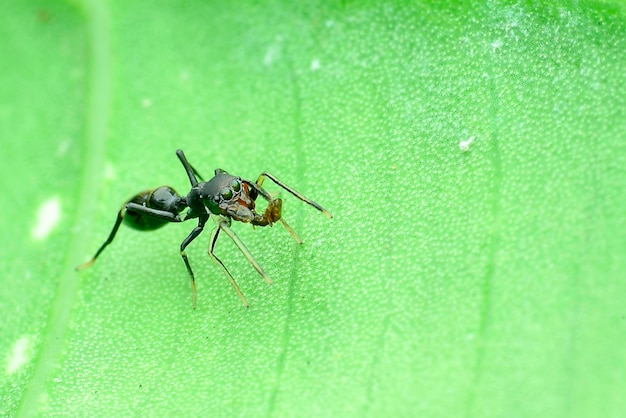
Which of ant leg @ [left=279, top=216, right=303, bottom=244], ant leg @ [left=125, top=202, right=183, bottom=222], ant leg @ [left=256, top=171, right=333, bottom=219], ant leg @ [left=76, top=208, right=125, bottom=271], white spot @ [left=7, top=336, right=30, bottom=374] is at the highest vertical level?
ant leg @ [left=256, top=171, right=333, bottom=219]

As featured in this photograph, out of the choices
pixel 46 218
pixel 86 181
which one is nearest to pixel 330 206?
pixel 86 181

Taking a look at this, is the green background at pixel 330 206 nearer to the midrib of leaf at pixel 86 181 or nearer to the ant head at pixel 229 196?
the midrib of leaf at pixel 86 181

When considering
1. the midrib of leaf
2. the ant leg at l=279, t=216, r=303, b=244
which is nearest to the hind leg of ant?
the midrib of leaf

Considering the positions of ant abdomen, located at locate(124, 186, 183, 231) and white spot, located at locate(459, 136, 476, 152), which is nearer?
white spot, located at locate(459, 136, 476, 152)

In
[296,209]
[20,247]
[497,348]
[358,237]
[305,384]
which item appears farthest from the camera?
[20,247]

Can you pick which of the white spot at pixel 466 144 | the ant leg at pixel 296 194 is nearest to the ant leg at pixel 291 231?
the ant leg at pixel 296 194

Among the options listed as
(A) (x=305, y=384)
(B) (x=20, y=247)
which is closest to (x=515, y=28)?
(A) (x=305, y=384)

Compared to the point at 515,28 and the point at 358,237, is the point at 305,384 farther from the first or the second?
the point at 515,28

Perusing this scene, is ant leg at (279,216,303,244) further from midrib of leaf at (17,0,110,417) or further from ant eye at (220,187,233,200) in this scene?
midrib of leaf at (17,0,110,417)
